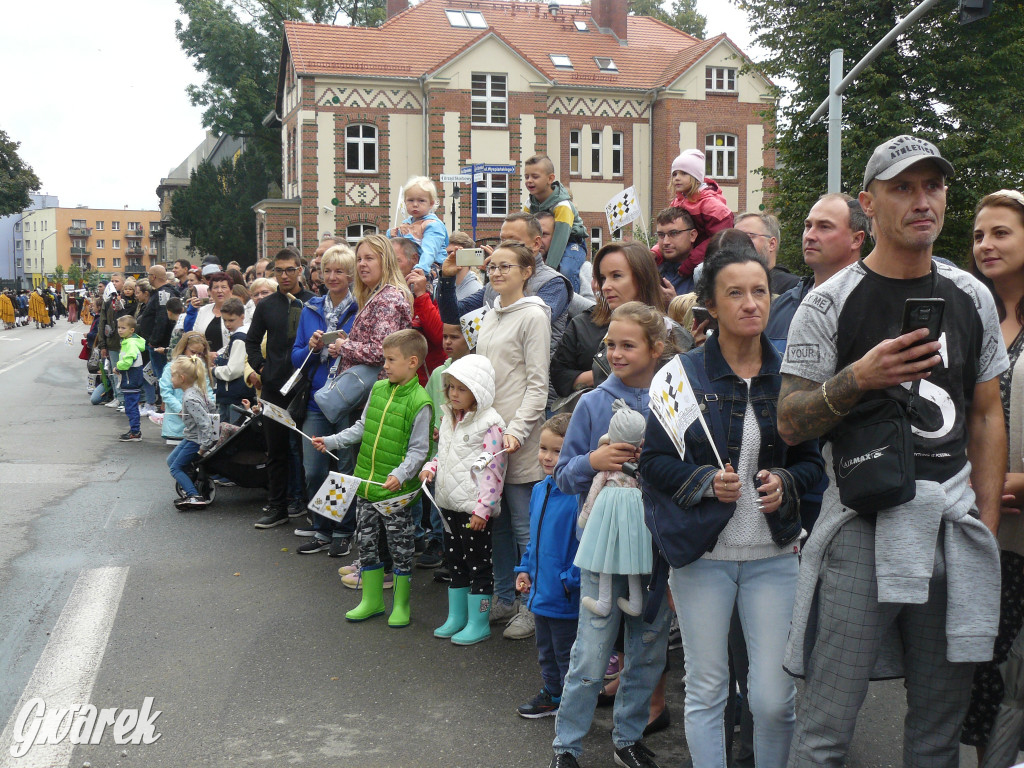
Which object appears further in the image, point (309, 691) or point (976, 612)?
point (309, 691)

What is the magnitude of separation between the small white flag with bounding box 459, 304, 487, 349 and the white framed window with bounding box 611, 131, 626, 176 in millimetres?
37120

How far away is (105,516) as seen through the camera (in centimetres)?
891

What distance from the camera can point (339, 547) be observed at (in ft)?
25.0

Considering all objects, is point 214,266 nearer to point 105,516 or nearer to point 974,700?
point 105,516

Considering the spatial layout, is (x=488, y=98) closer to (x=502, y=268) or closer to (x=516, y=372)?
(x=502, y=268)

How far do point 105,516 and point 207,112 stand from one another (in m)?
43.9

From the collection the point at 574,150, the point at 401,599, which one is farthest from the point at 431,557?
the point at 574,150

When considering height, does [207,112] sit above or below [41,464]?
above

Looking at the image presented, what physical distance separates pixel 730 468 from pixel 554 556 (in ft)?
4.95

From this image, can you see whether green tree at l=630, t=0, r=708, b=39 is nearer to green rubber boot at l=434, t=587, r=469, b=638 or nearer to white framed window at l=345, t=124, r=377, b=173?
white framed window at l=345, t=124, r=377, b=173

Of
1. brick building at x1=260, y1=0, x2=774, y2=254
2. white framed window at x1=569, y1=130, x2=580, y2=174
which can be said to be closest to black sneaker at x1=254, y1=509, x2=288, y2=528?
brick building at x1=260, y1=0, x2=774, y2=254

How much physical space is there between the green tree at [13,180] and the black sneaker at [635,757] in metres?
62.7

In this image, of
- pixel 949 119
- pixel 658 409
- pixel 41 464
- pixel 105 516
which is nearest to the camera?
pixel 658 409

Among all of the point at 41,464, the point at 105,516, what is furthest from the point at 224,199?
the point at 105,516
